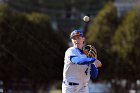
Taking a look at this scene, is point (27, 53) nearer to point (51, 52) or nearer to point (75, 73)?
point (51, 52)

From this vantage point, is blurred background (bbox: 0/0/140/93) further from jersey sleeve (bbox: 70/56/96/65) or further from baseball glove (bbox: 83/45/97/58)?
jersey sleeve (bbox: 70/56/96/65)

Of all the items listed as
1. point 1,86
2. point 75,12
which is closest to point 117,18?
point 1,86

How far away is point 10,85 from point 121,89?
5313mm

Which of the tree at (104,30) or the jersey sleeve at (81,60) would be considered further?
the tree at (104,30)

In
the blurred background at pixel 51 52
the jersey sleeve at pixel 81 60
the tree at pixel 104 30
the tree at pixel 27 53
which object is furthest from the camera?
the tree at pixel 104 30

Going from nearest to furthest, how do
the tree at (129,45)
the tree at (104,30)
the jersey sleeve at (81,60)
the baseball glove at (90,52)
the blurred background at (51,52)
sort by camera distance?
the jersey sleeve at (81,60)
the baseball glove at (90,52)
the blurred background at (51,52)
the tree at (129,45)
the tree at (104,30)

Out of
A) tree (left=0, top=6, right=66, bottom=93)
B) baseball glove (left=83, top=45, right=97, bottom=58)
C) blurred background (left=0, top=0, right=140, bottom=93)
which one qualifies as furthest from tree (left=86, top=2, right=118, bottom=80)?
baseball glove (left=83, top=45, right=97, bottom=58)

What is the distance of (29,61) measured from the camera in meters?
21.5

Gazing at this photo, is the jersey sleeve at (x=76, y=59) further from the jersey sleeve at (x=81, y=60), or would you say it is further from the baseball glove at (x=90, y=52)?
the baseball glove at (x=90, y=52)

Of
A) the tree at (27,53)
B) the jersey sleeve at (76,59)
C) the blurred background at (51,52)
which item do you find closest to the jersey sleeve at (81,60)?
Answer: the jersey sleeve at (76,59)

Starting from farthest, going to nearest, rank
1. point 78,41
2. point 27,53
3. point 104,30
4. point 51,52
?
1. point 104,30
2. point 51,52
3. point 27,53
4. point 78,41

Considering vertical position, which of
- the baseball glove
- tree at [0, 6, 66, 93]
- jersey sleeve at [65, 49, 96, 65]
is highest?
tree at [0, 6, 66, 93]

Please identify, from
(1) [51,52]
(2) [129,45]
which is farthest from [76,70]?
(2) [129,45]

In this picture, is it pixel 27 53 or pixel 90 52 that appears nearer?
pixel 90 52
